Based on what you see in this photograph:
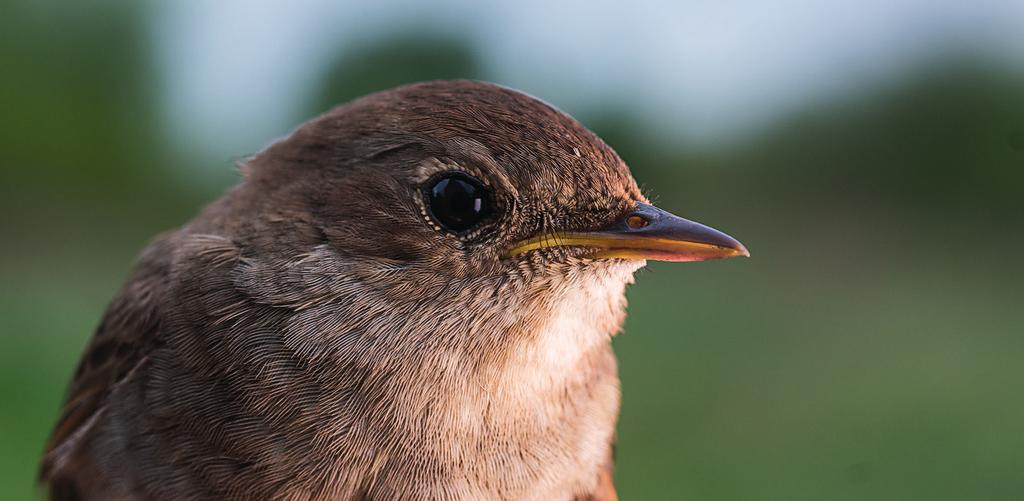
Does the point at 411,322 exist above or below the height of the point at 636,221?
below

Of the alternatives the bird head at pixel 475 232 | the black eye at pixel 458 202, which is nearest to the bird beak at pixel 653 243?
the bird head at pixel 475 232

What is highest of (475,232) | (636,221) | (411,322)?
(636,221)

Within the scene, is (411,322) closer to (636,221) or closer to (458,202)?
(458,202)

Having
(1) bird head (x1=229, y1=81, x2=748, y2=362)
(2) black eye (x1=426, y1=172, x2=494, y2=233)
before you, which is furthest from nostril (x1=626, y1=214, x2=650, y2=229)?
(2) black eye (x1=426, y1=172, x2=494, y2=233)

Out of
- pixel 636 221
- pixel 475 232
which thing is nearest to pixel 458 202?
pixel 475 232

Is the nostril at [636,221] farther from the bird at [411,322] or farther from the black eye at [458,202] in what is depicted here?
the black eye at [458,202]

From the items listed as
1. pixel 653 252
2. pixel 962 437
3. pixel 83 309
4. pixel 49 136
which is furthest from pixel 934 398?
pixel 49 136

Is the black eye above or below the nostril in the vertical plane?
below

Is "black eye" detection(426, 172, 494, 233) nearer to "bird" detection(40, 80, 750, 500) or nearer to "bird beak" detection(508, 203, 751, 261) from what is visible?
"bird" detection(40, 80, 750, 500)

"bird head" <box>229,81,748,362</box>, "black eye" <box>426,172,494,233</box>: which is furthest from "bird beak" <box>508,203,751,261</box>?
"black eye" <box>426,172,494,233</box>
